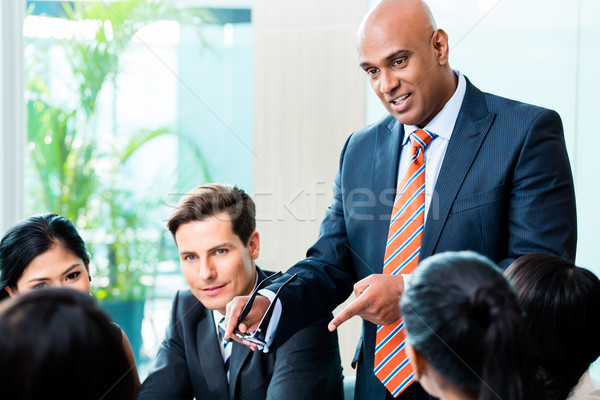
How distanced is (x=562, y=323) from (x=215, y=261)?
3.91 feet

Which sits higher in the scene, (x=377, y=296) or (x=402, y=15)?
(x=402, y=15)

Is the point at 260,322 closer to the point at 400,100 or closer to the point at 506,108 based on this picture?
the point at 400,100

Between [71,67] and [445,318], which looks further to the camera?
[71,67]

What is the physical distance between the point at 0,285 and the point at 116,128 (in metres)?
1.96

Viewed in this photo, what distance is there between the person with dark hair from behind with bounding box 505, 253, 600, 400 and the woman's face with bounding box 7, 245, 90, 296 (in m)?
1.30

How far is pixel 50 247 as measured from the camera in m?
1.84

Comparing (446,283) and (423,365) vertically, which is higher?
(446,283)

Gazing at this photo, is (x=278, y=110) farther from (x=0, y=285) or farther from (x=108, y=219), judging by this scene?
(x=0, y=285)

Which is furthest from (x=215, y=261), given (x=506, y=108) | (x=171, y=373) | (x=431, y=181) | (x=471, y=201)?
(x=506, y=108)

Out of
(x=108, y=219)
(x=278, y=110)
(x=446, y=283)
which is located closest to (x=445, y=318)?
(x=446, y=283)

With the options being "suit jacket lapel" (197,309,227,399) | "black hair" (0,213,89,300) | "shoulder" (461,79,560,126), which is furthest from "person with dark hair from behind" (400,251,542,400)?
"black hair" (0,213,89,300)

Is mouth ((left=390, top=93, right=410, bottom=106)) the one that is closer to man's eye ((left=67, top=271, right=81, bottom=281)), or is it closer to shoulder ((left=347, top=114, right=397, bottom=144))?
shoulder ((left=347, top=114, right=397, bottom=144))

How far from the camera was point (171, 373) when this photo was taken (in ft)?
6.37

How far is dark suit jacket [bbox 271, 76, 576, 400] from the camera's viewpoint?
1443 millimetres
